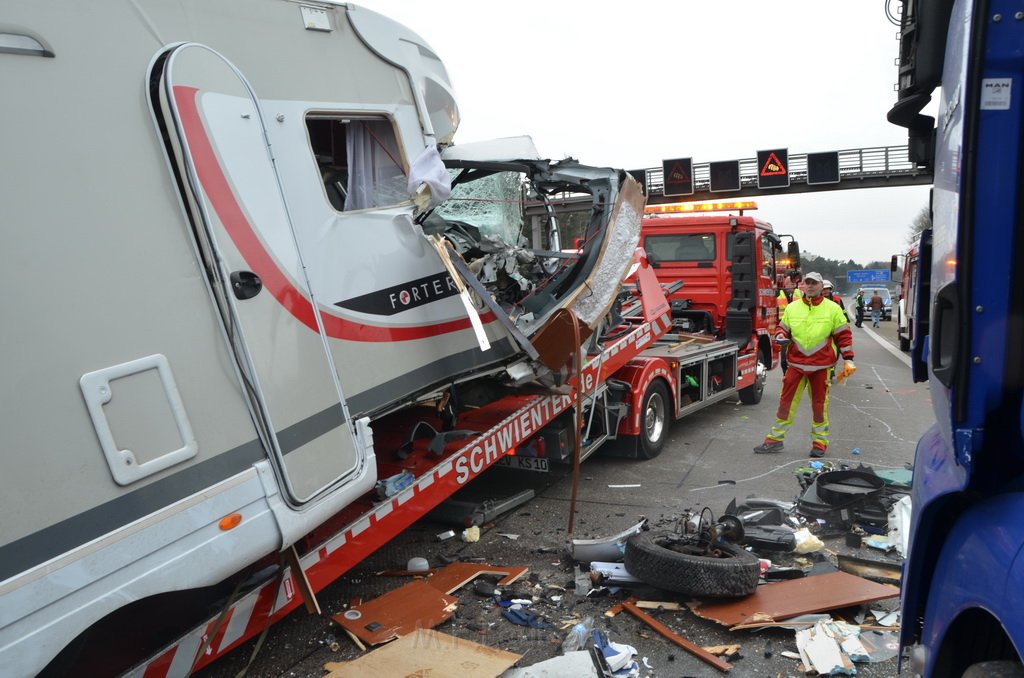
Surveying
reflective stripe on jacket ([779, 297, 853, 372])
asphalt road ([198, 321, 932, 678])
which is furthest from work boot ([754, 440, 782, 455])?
reflective stripe on jacket ([779, 297, 853, 372])

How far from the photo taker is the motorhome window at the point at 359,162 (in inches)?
171

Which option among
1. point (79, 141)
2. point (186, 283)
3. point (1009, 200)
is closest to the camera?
point (1009, 200)

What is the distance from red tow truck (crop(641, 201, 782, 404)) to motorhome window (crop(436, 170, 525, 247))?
450cm

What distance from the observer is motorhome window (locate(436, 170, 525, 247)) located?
5.39 meters

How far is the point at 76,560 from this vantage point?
2.34 metres

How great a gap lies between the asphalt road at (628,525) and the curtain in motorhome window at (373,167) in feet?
7.92

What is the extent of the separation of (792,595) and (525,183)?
11.7 feet

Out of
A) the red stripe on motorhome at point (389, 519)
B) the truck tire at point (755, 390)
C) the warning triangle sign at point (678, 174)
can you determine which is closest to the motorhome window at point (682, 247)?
the truck tire at point (755, 390)

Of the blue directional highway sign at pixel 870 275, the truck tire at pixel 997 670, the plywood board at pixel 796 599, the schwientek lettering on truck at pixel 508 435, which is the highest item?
the truck tire at pixel 997 670

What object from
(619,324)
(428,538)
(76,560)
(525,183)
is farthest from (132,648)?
(619,324)

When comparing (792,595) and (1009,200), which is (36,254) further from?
(792,595)

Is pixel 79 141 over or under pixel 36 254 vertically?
over

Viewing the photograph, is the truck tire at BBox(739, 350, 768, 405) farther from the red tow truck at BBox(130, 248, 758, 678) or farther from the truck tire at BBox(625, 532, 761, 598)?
the truck tire at BBox(625, 532, 761, 598)

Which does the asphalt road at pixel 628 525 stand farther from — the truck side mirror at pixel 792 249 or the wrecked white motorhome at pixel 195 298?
the truck side mirror at pixel 792 249
